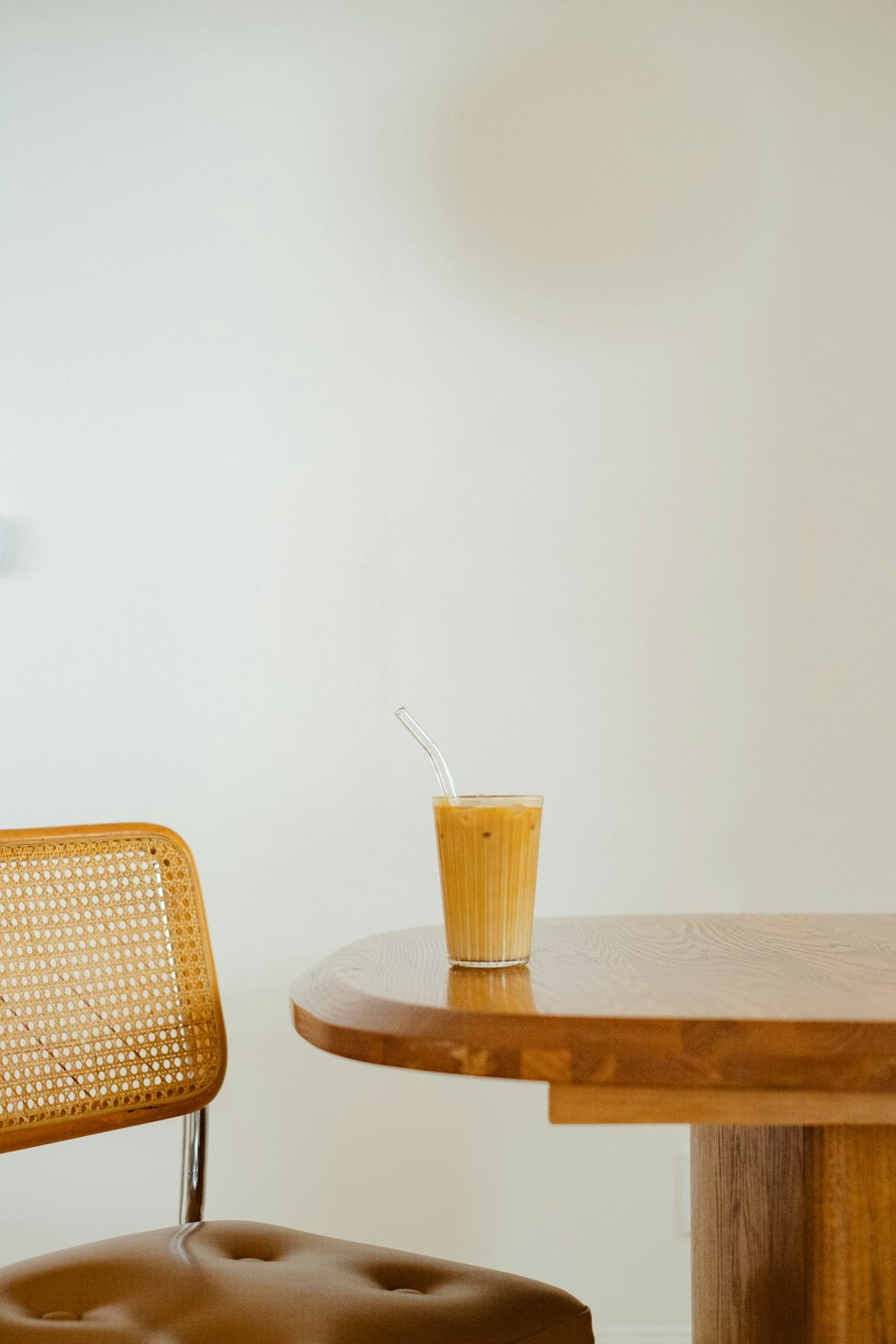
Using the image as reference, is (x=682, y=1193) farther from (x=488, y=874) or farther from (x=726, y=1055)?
(x=726, y=1055)

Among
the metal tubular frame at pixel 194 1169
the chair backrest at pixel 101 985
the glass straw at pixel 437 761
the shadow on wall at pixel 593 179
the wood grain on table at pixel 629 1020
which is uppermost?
the shadow on wall at pixel 593 179

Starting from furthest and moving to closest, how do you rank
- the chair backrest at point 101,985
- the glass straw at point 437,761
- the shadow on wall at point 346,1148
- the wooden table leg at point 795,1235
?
the shadow on wall at point 346,1148, the chair backrest at point 101,985, the glass straw at point 437,761, the wooden table leg at point 795,1235

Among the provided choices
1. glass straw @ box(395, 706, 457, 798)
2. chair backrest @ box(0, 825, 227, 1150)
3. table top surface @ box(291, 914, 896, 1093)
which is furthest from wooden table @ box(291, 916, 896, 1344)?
chair backrest @ box(0, 825, 227, 1150)

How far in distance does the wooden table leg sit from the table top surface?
125 mm

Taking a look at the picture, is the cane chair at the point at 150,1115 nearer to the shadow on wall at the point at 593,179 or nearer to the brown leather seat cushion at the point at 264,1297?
the brown leather seat cushion at the point at 264,1297

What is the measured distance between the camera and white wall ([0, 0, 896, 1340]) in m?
1.76

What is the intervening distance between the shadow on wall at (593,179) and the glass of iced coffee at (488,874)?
1.25 meters

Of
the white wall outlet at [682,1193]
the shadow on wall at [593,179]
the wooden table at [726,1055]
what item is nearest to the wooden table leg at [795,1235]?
the wooden table at [726,1055]

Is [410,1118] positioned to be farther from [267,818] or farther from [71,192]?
[71,192]

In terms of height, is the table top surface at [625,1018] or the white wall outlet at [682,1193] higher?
the table top surface at [625,1018]

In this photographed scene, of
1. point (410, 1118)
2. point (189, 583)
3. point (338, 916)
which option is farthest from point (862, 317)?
point (410, 1118)

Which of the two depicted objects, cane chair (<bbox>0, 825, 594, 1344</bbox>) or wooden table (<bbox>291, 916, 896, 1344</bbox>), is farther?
cane chair (<bbox>0, 825, 594, 1344</bbox>)

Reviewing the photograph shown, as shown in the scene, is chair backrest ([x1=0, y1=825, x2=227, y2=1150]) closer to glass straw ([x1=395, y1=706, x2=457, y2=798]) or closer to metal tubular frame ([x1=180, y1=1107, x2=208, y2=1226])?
metal tubular frame ([x1=180, y1=1107, x2=208, y2=1226])

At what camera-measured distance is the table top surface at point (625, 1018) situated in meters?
0.59
